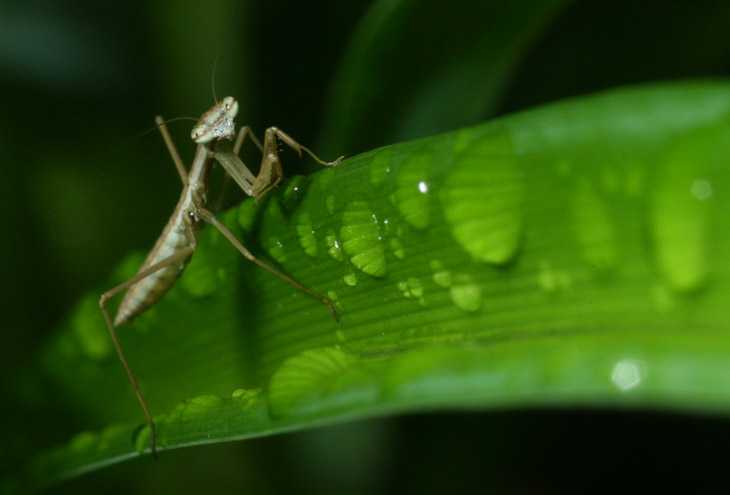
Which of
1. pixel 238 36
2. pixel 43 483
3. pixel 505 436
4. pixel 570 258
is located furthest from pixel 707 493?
pixel 238 36

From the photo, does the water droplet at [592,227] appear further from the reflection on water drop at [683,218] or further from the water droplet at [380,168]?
the water droplet at [380,168]

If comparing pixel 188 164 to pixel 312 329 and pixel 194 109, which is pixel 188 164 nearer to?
pixel 194 109

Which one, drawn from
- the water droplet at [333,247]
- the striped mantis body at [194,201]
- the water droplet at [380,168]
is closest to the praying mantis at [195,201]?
the striped mantis body at [194,201]

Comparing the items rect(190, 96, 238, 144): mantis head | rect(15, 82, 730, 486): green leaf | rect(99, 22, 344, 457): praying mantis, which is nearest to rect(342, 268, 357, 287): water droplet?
rect(15, 82, 730, 486): green leaf

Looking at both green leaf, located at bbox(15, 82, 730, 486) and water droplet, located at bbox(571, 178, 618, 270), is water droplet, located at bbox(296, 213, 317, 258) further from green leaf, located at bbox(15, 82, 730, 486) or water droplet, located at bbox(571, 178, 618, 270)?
water droplet, located at bbox(571, 178, 618, 270)

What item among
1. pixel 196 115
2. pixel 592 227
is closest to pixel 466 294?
pixel 592 227

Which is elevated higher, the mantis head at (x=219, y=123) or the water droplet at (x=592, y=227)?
the mantis head at (x=219, y=123)

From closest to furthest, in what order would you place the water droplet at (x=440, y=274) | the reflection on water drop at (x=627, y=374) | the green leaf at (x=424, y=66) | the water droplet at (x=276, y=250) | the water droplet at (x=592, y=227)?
the reflection on water drop at (x=627, y=374) < the water droplet at (x=592, y=227) < the water droplet at (x=440, y=274) < the water droplet at (x=276, y=250) < the green leaf at (x=424, y=66)
